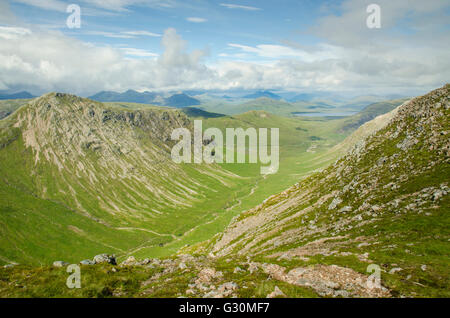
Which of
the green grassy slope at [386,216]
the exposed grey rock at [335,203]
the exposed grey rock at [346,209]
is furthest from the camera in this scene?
the exposed grey rock at [335,203]

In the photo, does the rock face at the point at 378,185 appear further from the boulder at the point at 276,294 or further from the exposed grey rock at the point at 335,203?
the boulder at the point at 276,294

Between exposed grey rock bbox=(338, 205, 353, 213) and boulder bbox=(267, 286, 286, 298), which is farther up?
boulder bbox=(267, 286, 286, 298)

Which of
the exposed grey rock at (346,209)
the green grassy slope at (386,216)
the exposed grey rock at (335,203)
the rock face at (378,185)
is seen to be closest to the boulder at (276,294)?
the green grassy slope at (386,216)

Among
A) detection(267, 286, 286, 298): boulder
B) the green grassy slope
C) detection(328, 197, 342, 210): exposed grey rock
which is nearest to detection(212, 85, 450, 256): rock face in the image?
detection(328, 197, 342, 210): exposed grey rock

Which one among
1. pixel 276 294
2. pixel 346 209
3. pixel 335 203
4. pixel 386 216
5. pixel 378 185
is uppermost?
pixel 378 185

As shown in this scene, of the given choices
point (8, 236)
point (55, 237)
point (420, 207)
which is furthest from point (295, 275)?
point (8, 236)

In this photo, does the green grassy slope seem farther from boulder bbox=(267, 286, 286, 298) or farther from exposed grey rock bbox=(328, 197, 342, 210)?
boulder bbox=(267, 286, 286, 298)

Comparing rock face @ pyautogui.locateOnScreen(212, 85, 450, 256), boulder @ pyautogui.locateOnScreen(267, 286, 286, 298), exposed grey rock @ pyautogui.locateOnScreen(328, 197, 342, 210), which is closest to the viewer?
boulder @ pyautogui.locateOnScreen(267, 286, 286, 298)

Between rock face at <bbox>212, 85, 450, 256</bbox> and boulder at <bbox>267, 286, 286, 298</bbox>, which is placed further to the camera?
rock face at <bbox>212, 85, 450, 256</bbox>

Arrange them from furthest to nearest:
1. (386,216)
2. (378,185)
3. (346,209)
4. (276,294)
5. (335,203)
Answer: (335,203) < (378,185) < (346,209) < (386,216) < (276,294)

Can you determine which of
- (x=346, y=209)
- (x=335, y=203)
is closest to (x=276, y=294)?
(x=346, y=209)

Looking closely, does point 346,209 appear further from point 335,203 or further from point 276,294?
point 276,294
